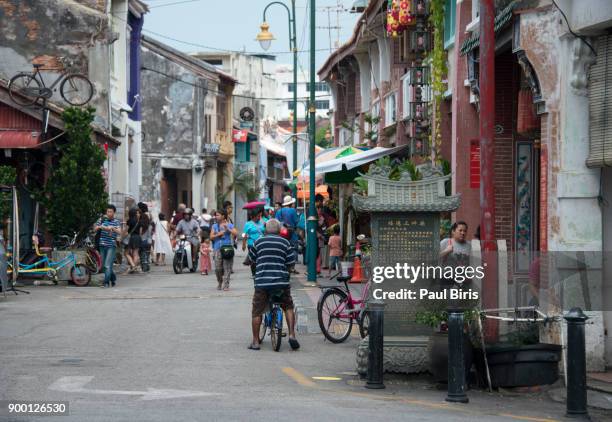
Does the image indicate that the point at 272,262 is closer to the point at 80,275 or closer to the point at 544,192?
the point at 544,192

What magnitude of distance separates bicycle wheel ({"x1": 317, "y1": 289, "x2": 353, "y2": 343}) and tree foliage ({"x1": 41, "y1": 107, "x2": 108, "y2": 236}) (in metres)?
11.0

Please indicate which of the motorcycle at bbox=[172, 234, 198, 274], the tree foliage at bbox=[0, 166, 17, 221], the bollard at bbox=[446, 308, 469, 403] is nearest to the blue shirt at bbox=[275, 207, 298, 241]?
the motorcycle at bbox=[172, 234, 198, 274]

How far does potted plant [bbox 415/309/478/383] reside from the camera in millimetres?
11758

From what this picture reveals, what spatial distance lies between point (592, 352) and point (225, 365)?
4251mm

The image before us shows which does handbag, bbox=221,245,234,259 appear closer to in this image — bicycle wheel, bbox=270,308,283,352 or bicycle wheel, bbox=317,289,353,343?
bicycle wheel, bbox=317,289,353,343

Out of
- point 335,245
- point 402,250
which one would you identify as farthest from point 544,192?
point 335,245

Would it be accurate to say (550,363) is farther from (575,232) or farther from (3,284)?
(3,284)

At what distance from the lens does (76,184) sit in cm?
2548

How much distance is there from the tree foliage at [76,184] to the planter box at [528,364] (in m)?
15.5

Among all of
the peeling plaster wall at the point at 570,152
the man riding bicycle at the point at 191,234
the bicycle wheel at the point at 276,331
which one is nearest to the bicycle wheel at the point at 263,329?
the bicycle wheel at the point at 276,331

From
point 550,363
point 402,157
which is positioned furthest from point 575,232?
point 402,157

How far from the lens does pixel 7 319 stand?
1777 cm

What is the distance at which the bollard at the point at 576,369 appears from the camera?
1026 centimetres

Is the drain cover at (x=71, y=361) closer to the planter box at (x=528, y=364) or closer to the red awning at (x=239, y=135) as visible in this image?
the planter box at (x=528, y=364)
